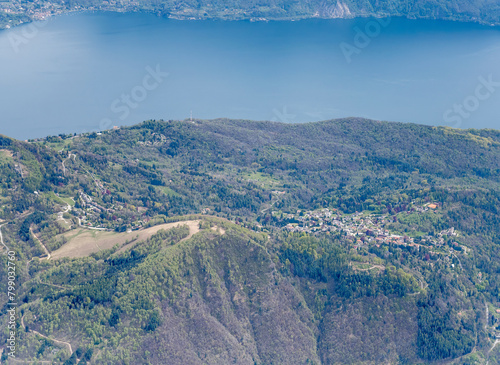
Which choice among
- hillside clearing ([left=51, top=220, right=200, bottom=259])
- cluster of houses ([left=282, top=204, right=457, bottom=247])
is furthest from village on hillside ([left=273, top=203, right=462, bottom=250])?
hillside clearing ([left=51, top=220, right=200, bottom=259])

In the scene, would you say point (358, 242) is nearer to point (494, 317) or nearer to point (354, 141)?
point (494, 317)

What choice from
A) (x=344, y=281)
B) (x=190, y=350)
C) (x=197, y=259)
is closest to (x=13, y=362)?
(x=190, y=350)

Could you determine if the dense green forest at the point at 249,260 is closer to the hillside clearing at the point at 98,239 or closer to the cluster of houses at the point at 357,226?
the cluster of houses at the point at 357,226

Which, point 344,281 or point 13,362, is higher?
point 344,281

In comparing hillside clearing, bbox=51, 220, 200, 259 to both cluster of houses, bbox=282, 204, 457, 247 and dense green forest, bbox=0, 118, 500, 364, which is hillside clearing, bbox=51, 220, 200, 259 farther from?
cluster of houses, bbox=282, 204, 457, 247

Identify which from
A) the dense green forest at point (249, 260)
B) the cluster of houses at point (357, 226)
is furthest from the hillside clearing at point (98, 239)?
the cluster of houses at point (357, 226)

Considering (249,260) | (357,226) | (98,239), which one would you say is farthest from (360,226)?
(98,239)

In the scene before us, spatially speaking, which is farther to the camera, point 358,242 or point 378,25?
point 378,25
